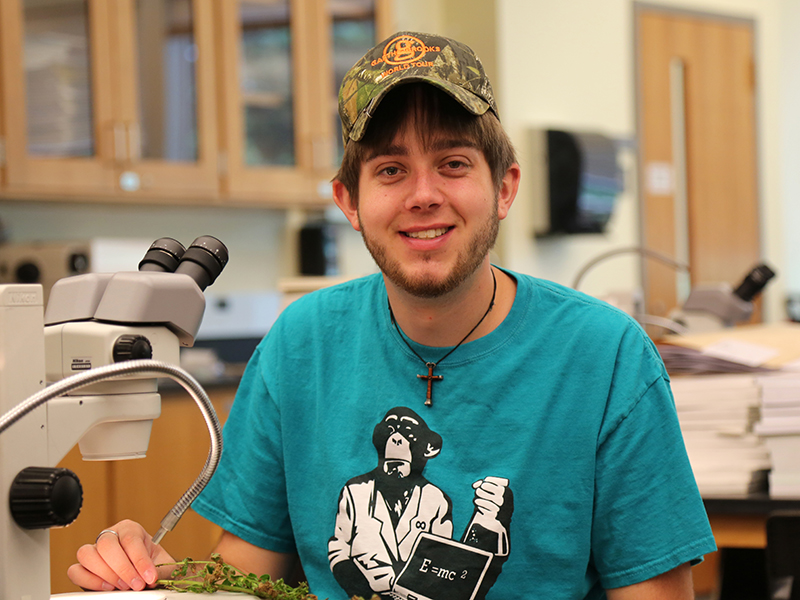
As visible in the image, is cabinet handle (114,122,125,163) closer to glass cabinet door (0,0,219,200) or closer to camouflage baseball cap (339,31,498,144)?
glass cabinet door (0,0,219,200)

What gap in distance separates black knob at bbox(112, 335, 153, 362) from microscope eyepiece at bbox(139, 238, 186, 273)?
0.09 m

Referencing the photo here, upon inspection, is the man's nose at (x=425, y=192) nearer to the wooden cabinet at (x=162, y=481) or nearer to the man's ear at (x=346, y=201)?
the man's ear at (x=346, y=201)

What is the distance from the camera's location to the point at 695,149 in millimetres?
4633

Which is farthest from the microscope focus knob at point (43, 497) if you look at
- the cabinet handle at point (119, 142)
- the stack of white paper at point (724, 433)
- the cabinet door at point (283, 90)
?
the cabinet door at point (283, 90)

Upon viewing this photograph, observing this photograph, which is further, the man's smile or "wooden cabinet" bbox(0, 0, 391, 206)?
"wooden cabinet" bbox(0, 0, 391, 206)

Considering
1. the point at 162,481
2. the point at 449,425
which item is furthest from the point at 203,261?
the point at 162,481

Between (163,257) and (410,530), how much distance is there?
0.49 meters

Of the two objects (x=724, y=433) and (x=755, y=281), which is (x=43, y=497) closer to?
(x=724, y=433)

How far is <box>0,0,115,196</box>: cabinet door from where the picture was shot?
284 centimetres

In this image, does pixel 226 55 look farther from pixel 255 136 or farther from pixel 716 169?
pixel 716 169

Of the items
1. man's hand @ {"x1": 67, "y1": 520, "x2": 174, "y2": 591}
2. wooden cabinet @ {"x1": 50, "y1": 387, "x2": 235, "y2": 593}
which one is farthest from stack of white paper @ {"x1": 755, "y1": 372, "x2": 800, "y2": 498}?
wooden cabinet @ {"x1": 50, "y1": 387, "x2": 235, "y2": 593}

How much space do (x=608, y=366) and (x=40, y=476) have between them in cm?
71

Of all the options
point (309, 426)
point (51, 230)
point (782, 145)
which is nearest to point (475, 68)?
point (309, 426)

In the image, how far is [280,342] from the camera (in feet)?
4.30
